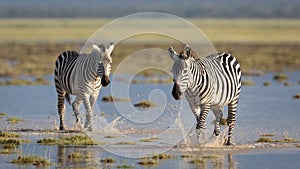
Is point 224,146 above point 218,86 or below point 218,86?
below

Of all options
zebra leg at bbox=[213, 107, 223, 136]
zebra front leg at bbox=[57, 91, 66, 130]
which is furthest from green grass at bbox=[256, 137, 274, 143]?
zebra front leg at bbox=[57, 91, 66, 130]

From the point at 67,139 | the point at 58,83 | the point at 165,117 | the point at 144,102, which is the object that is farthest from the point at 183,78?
the point at 144,102

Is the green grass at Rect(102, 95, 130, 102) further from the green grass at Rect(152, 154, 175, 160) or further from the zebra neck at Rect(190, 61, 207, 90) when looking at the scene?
the green grass at Rect(152, 154, 175, 160)

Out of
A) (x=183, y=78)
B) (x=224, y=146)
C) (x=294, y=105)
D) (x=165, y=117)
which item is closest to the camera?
(x=183, y=78)

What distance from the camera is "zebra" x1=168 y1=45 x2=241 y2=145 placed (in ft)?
45.8

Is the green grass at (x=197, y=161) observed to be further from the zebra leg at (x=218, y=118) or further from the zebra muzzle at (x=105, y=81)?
the zebra muzzle at (x=105, y=81)

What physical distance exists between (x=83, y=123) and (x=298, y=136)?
471 centimetres

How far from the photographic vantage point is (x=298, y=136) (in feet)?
53.2

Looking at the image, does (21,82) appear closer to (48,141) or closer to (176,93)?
(48,141)

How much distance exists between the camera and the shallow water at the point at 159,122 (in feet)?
44.0

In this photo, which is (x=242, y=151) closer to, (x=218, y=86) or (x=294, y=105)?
(x=218, y=86)

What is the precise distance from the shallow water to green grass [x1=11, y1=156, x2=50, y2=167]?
183 millimetres

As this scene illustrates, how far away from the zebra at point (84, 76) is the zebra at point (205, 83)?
6.43 ft

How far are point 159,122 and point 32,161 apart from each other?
6401 millimetres
